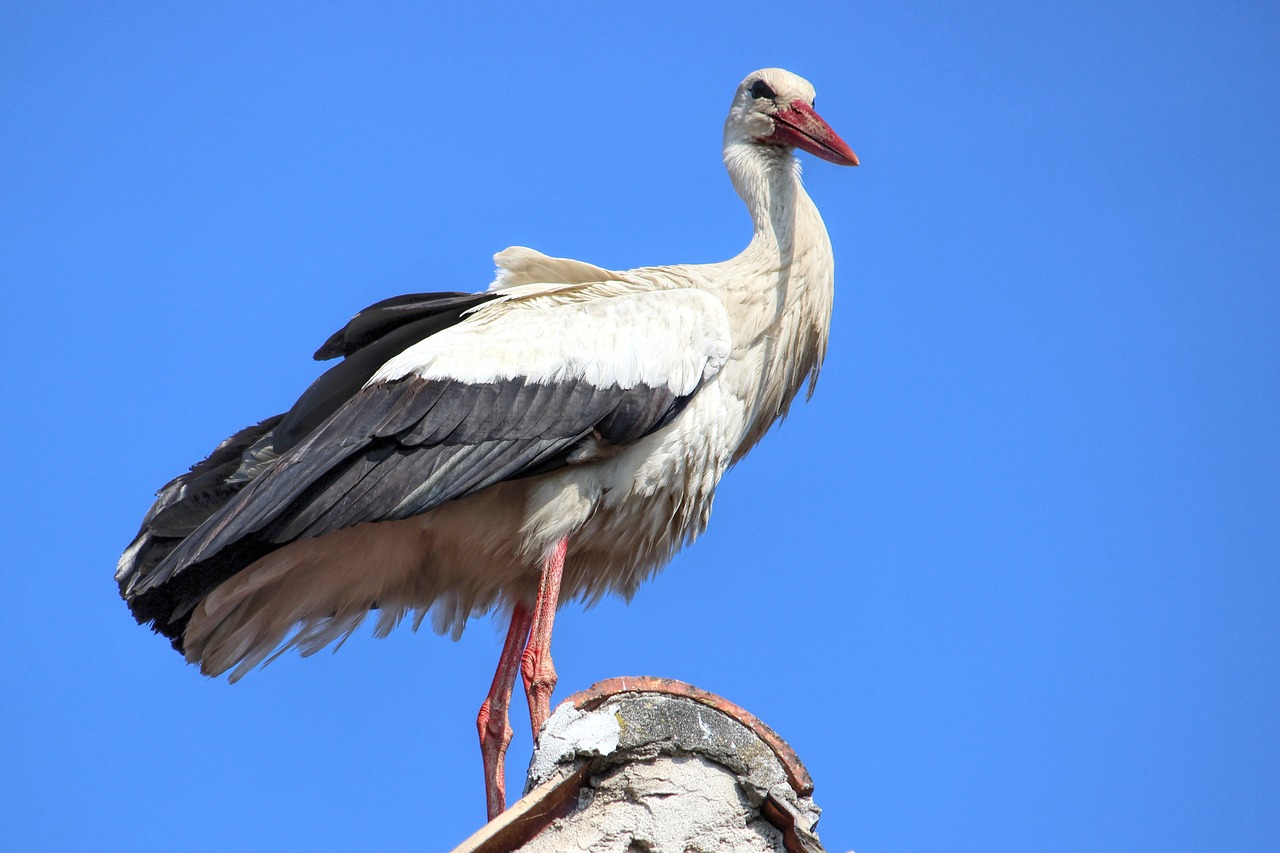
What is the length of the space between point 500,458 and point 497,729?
4.11ft

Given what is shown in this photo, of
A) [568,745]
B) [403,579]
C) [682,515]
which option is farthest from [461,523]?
[568,745]

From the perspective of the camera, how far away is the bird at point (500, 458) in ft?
21.0

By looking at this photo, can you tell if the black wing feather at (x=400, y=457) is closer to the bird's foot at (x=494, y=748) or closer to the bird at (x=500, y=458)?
the bird at (x=500, y=458)

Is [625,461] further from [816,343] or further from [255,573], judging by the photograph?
[255,573]

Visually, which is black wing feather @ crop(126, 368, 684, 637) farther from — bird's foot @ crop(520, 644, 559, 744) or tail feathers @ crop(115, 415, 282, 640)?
bird's foot @ crop(520, 644, 559, 744)

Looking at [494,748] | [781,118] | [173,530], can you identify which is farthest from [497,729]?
[781,118]

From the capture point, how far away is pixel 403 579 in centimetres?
708

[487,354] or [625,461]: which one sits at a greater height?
[487,354]

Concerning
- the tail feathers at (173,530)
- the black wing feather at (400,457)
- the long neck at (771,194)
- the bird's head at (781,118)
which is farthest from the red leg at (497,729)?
the bird's head at (781,118)

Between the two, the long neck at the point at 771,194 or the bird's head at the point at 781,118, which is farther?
the bird's head at the point at 781,118

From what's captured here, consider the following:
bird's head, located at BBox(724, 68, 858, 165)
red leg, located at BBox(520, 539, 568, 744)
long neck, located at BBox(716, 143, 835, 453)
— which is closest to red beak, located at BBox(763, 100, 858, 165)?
bird's head, located at BBox(724, 68, 858, 165)

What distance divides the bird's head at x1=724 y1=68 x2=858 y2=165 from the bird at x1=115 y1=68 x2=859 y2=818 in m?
0.02

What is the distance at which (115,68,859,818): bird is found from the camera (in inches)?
252

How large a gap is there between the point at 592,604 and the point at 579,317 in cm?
142
